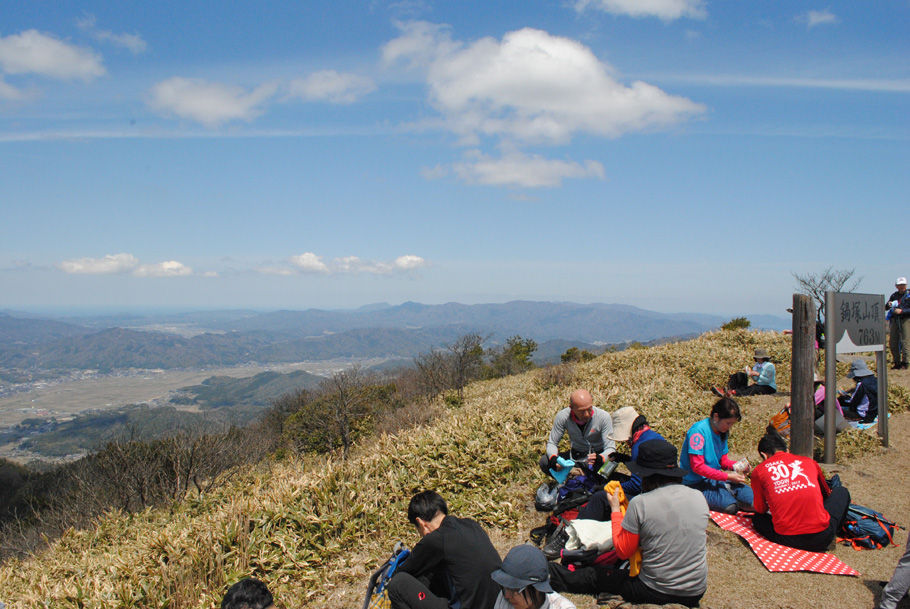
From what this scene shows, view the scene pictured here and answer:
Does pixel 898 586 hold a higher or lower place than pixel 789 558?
higher

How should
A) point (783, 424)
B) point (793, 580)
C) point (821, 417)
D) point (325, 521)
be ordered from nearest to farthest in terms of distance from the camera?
point (793, 580) < point (325, 521) < point (821, 417) < point (783, 424)

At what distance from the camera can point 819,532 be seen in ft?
15.6

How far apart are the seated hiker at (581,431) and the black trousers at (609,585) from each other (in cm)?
145

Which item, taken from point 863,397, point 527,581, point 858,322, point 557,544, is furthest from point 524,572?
point 863,397

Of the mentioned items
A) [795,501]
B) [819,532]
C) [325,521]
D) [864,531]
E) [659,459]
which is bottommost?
[325,521]

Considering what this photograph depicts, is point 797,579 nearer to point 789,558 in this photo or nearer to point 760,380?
point 789,558

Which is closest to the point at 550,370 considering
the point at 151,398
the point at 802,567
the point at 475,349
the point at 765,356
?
the point at 765,356

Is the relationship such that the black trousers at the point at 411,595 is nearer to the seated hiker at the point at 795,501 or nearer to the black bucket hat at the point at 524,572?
the black bucket hat at the point at 524,572

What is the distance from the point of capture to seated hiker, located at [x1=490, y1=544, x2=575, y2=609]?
287cm

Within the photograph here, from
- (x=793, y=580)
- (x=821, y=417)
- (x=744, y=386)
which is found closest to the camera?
(x=793, y=580)

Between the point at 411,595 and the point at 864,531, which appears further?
the point at 864,531

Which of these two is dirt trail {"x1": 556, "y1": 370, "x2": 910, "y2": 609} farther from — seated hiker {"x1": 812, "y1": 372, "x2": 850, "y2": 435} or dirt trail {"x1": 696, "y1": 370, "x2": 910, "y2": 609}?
seated hiker {"x1": 812, "y1": 372, "x2": 850, "y2": 435}

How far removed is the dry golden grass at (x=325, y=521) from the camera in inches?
201

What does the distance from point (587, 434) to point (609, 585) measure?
6.77 ft
